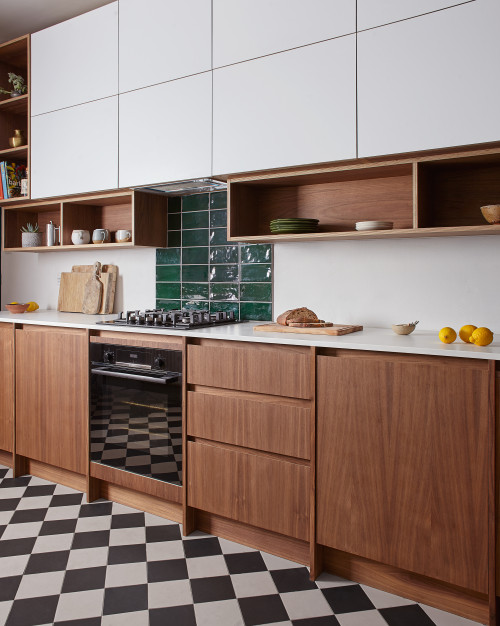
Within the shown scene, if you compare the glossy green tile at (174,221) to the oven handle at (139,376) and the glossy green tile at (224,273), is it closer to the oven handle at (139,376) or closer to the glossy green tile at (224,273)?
the glossy green tile at (224,273)

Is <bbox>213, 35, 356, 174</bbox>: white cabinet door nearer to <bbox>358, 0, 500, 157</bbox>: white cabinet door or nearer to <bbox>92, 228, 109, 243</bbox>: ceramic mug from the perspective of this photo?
<bbox>358, 0, 500, 157</bbox>: white cabinet door

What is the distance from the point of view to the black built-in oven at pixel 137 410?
249cm

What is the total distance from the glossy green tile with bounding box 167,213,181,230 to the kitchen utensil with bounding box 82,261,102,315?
2.08 ft

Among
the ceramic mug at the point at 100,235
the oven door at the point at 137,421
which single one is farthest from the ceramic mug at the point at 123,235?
the oven door at the point at 137,421

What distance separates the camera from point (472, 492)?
1.77m

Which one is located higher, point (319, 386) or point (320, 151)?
point (320, 151)

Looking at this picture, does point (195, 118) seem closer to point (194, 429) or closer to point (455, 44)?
point (455, 44)

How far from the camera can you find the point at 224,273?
9.99 feet

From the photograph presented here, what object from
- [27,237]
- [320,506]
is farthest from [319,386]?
[27,237]

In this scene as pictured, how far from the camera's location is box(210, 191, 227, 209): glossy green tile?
3.03 m

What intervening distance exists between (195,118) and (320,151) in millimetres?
737

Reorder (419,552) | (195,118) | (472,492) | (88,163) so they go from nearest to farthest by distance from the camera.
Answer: (472,492), (419,552), (195,118), (88,163)

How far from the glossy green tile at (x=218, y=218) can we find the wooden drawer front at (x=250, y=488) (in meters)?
1.26

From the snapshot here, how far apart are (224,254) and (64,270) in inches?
56.3
